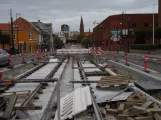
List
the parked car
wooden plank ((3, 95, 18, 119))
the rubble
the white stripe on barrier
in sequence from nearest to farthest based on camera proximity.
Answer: the rubble, wooden plank ((3, 95, 18, 119)), the white stripe on barrier, the parked car

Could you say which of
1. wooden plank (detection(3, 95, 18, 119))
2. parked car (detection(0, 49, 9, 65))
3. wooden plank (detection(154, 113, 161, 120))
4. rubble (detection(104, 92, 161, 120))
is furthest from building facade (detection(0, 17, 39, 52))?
wooden plank (detection(154, 113, 161, 120))

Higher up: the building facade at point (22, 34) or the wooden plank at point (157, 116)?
the building facade at point (22, 34)

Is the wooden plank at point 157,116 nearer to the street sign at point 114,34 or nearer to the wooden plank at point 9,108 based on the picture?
the wooden plank at point 9,108

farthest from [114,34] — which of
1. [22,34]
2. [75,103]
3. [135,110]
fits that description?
[135,110]

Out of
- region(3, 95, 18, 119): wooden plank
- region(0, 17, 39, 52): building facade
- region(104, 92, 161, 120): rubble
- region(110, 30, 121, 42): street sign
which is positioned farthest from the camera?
region(0, 17, 39, 52): building facade

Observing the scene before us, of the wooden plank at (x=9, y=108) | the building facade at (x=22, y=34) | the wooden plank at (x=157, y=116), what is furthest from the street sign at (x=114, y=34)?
the wooden plank at (x=157, y=116)

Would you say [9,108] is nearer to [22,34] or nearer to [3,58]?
[3,58]

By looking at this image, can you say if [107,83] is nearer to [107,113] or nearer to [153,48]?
[107,113]

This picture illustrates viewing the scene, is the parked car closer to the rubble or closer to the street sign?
the rubble

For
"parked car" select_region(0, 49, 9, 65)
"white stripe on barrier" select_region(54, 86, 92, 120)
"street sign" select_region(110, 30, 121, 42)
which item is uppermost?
"street sign" select_region(110, 30, 121, 42)

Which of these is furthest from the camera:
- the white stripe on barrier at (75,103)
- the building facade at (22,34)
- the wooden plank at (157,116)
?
the building facade at (22,34)

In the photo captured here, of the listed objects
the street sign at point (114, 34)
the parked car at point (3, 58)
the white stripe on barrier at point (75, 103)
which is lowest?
the white stripe on barrier at point (75, 103)

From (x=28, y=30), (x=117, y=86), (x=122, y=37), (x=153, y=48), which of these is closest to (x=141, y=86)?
(x=117, y=86)

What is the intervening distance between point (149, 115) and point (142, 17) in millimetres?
95065
